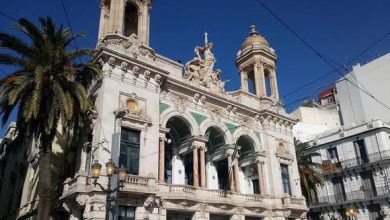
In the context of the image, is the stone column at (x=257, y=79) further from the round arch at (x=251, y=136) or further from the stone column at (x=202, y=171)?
the stone column at (x=202, y=171)

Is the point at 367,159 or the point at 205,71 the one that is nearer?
the point at 205,71

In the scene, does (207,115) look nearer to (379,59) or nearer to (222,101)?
(222,101)

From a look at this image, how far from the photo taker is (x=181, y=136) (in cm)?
2494

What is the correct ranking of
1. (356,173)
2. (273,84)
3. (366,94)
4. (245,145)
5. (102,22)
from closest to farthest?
(102,22)
(245,145)
(273,84)
(356,173)
(366,94)

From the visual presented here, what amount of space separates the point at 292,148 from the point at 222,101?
799cm

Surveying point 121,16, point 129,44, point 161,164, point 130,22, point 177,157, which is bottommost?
point 161,164

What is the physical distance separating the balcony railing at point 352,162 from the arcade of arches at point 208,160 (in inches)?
556

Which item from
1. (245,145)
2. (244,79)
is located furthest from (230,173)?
(244,79)

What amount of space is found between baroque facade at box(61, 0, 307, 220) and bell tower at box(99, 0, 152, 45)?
0.22 feet

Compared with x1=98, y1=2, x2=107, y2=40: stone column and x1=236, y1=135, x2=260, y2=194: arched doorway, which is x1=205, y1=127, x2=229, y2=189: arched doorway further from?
x1=98, y1=2, x2=107, y2=40: stone column

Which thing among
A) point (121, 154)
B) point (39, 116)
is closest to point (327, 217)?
point (121, 154)

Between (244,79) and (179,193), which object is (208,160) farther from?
(244,79)

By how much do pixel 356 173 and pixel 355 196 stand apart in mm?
2283

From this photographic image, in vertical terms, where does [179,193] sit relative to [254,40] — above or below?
below
